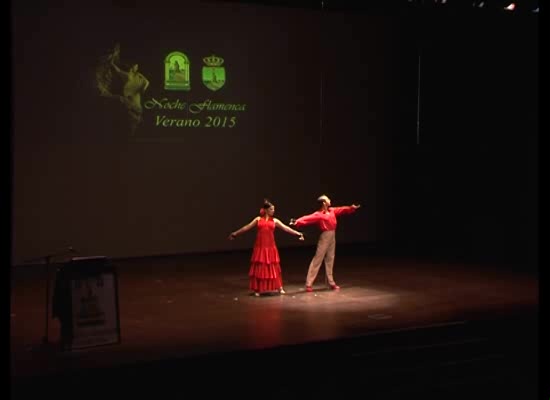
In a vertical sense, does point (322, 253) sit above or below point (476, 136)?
below

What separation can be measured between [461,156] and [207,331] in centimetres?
896

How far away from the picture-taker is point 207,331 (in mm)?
9086

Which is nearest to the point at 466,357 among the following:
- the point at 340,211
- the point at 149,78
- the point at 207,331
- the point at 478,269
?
the point at 207,331

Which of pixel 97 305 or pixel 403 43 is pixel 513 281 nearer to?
pixel 403 43

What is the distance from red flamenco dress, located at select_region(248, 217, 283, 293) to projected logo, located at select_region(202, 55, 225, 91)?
13.9 ft

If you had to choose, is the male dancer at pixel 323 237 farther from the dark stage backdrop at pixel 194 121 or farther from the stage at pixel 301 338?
the dark stage backdrop at pixel 194 121

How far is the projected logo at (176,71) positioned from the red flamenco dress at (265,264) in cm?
416

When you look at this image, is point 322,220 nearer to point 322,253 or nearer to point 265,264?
point 322,253

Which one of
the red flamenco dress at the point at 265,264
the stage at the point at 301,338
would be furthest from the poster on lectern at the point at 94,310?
the red flamenco dress at the point at 265,264

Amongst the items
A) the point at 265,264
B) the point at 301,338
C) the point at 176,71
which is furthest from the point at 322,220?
the point at 176,71

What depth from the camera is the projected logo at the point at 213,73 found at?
14.7 metres

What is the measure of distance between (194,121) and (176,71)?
90 cm

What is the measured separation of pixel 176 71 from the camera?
14.5m

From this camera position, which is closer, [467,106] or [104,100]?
[104,100]
